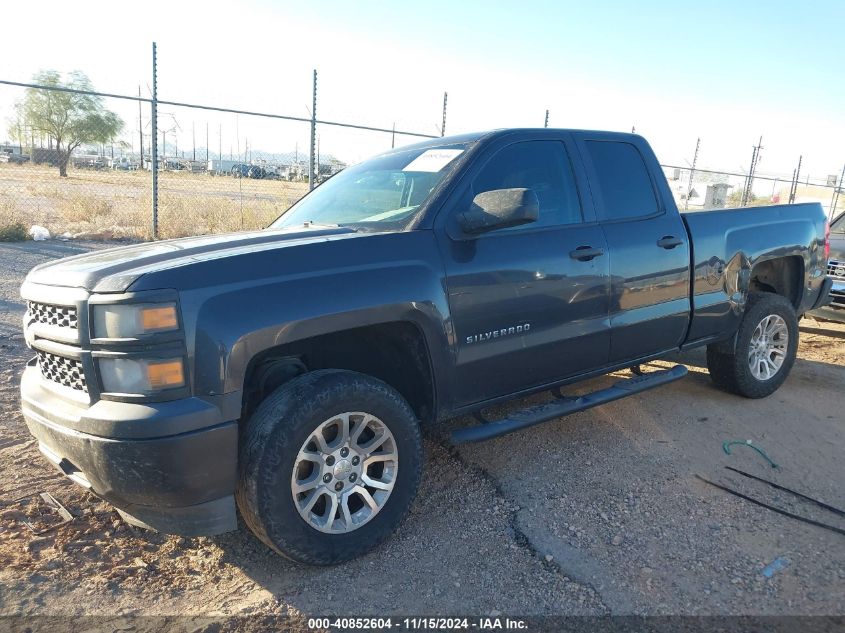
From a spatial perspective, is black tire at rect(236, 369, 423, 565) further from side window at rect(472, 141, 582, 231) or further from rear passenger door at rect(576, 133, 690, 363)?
rear passenger door at rect(576, 133, 690, 363)

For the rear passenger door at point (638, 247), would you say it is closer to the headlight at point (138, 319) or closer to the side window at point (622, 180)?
the side window at point (622, 180)

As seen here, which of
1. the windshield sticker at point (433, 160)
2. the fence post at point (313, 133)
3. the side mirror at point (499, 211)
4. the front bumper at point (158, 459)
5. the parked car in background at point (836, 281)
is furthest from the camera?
the fence post at point (313, 133)

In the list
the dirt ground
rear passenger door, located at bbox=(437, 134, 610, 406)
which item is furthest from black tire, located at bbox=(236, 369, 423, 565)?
rear passenger door, located at bbox=(437, 134, 610, 406)

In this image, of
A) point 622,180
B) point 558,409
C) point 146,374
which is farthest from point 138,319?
point 622,180

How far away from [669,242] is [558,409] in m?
1.43

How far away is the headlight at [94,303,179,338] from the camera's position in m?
2.32

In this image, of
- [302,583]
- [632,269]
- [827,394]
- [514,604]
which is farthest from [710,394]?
[302,583]

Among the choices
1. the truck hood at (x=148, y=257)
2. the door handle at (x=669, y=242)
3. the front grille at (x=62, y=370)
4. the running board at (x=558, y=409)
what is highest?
the door handle at (x=669, y=242)

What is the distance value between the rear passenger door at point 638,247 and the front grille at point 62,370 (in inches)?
111

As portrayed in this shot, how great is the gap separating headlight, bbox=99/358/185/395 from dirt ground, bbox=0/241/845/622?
0.92 meters

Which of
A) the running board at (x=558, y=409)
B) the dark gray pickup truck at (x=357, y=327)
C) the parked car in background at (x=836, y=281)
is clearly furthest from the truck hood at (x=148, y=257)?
the parked car in background at (x=836, y=281)

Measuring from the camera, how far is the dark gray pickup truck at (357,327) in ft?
7.80

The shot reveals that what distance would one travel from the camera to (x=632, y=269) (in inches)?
153

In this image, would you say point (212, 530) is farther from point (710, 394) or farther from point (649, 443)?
point (710, 394)
